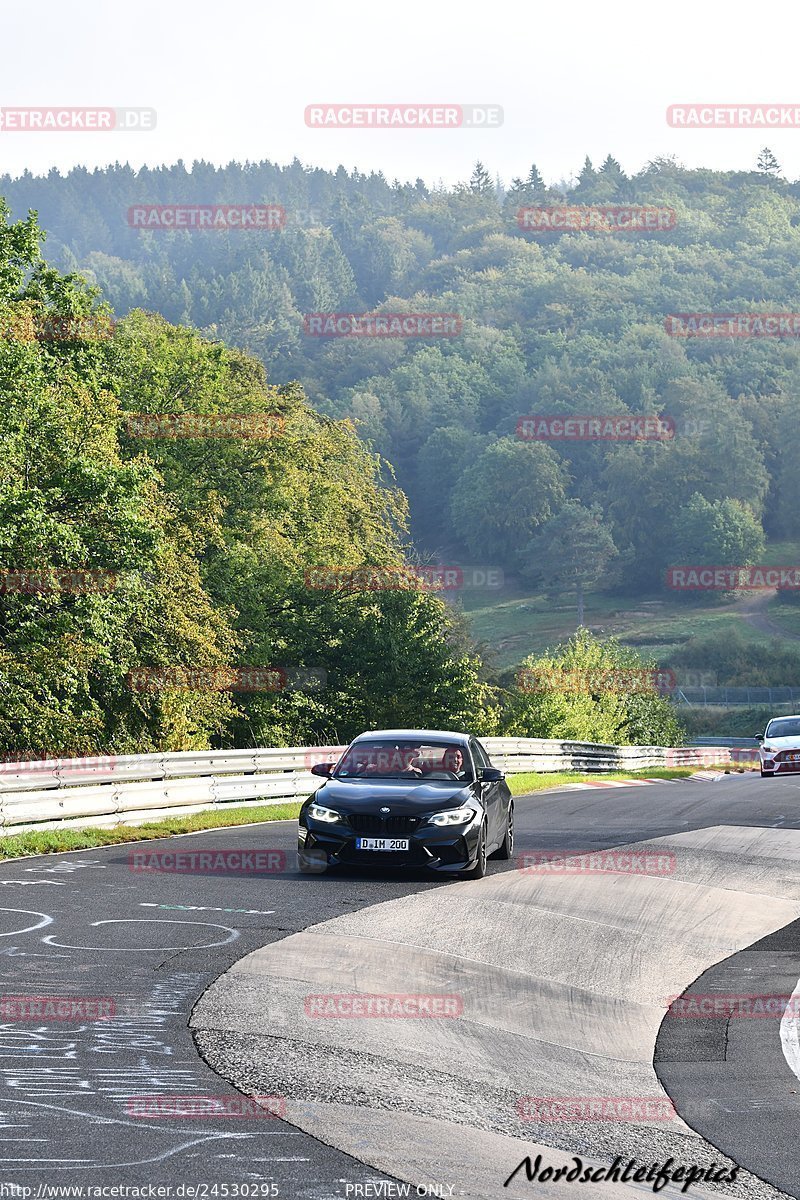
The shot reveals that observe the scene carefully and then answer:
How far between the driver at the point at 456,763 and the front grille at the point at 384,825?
1.15 m

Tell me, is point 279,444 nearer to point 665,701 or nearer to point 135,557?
point 135,557

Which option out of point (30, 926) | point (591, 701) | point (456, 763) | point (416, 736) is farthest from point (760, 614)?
point (30, 926)

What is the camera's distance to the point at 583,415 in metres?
190

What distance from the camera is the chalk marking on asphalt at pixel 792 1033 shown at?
26.5ft

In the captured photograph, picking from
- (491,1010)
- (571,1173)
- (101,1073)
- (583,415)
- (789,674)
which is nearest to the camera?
(571,1173)

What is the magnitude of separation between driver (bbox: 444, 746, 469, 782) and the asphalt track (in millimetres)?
1128

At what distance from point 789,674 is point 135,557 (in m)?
97.9

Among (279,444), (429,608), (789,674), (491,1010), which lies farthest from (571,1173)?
(789,674)

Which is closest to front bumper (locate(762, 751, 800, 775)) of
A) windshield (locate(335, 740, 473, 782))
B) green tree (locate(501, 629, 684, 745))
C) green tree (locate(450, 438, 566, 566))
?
green tree (locate(501, 629, 684, 745))

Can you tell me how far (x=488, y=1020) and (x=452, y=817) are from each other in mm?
5668

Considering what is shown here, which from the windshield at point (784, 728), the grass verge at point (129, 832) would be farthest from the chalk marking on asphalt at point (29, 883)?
the windshield at point (784, 728)

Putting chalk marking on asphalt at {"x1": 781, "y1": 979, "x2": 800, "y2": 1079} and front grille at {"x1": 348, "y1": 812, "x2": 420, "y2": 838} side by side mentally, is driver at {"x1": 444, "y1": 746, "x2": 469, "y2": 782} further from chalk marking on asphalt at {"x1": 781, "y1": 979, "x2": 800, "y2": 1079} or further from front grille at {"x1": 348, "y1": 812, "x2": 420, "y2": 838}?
chalk marking on asphalt at {"x1": 781, "y1": 979, "x2": 800, "y2": 1079}

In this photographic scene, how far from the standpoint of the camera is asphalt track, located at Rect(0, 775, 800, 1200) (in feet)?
18.9

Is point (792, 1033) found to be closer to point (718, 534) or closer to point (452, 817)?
point (452, 817)
